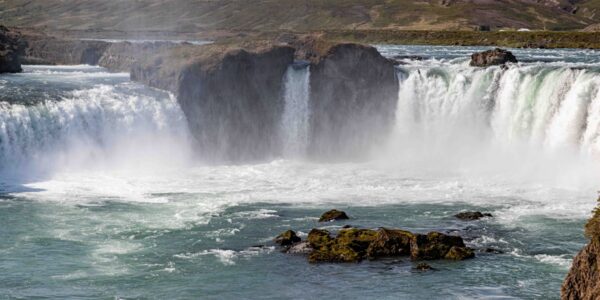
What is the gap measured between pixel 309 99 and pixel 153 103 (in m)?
13.2

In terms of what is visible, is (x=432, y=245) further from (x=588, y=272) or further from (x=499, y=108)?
(x=499, y=108)

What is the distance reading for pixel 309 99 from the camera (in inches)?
3172

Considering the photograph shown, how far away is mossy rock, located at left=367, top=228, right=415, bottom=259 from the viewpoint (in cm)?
4441

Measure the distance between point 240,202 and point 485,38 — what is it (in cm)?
10975

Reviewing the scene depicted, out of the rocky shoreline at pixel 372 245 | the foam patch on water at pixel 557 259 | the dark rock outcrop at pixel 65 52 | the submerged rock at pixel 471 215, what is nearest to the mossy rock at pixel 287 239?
the rocky shoreline at pixel 372 245

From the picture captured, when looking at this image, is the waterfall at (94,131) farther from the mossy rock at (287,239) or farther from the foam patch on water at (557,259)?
the foam patch on water at (557,259)

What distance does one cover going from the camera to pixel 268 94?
80.4m

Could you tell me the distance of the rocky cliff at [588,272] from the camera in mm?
29172

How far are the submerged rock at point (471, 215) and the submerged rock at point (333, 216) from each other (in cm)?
624

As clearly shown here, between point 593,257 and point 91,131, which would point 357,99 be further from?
point 593,257

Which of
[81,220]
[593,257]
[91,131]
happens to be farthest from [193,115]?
[593,257]

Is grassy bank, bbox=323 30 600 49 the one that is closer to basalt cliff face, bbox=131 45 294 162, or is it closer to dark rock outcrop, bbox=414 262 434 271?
basalt cliff face, bbox=131 45 294 162

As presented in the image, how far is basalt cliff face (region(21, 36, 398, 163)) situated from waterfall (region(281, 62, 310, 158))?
40cm

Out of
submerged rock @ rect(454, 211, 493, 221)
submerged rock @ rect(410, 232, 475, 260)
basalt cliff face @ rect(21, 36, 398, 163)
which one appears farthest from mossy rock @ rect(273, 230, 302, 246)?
basalt cliff face @ rect(21, 36, 398, 163)
